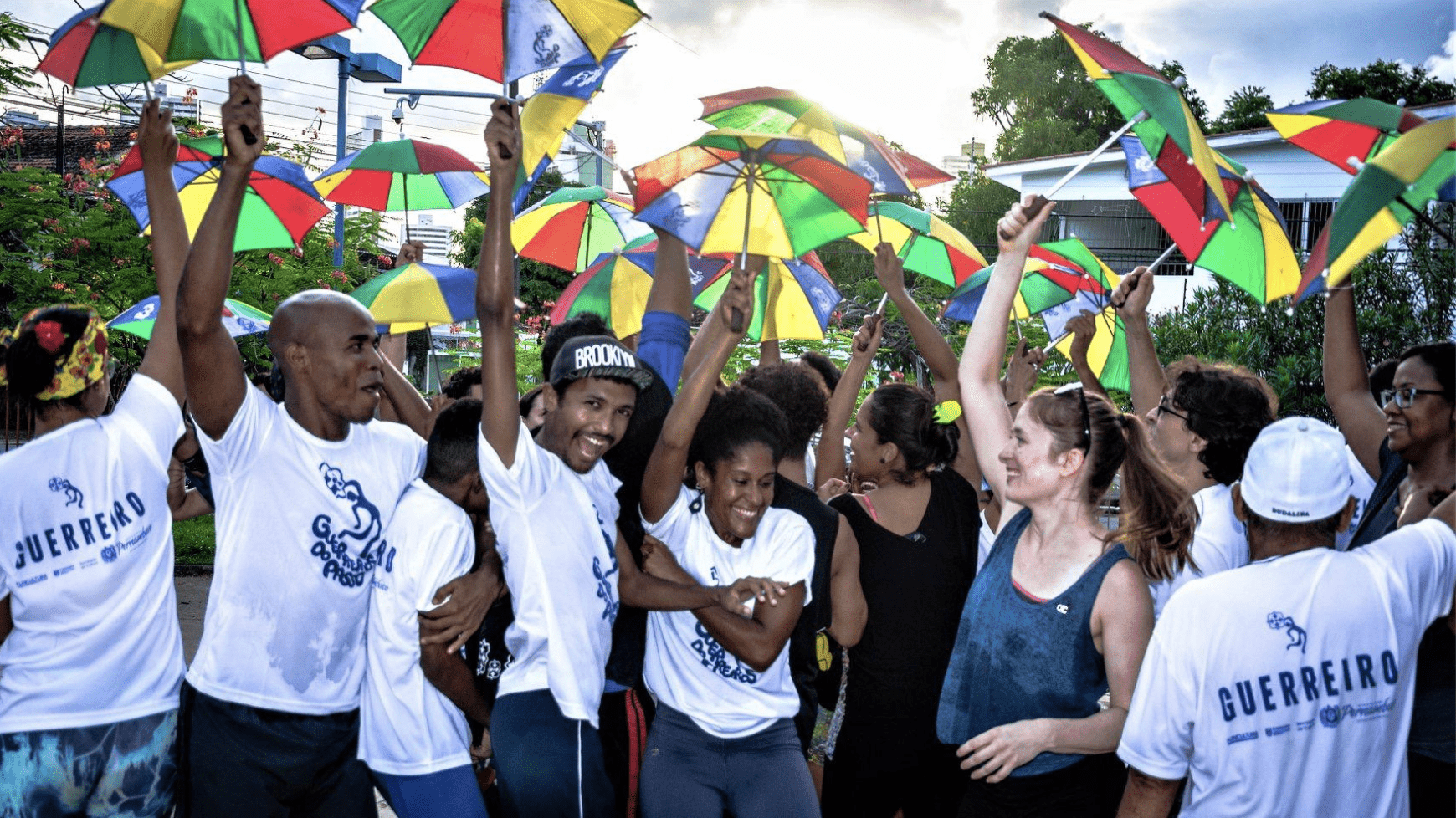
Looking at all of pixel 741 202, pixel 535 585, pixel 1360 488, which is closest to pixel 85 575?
pixel 535 585

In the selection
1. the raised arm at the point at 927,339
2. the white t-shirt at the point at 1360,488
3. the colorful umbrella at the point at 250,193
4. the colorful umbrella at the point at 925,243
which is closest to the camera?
the white t-shirt at the point at 1360,488

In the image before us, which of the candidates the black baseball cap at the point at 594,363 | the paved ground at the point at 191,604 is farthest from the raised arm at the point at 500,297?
the paved ground at the point at 191,604

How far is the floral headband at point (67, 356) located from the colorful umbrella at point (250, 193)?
2499 mm

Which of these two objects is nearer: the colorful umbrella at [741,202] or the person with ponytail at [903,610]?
the person with ponytail at [903,610]

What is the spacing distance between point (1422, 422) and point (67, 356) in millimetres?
4308

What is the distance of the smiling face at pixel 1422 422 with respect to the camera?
3.75m

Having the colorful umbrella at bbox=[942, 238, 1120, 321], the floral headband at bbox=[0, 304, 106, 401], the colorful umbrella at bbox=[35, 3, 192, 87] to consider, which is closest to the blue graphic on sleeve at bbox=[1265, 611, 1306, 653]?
the floral headband at bbox=[0, 304, 106, 401]

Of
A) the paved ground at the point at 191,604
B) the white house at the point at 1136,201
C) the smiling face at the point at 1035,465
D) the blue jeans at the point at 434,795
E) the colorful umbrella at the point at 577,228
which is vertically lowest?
the paved ground at the point at 191,604

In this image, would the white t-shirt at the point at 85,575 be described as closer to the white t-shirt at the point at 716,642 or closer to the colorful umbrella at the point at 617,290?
the white t-shirt at the point at 716,642

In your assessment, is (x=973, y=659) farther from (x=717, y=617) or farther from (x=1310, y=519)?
(x=1310, y=519)

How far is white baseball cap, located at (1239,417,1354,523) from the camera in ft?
9.39

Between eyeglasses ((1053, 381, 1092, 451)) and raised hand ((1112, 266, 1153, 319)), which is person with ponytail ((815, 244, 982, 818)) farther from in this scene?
raised hand ((1112, 266, 1153, 319))

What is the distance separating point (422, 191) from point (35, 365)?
396 centimetres

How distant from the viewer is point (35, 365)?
3.44m
